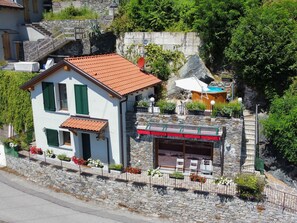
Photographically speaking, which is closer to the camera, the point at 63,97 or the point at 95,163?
the point at 95,163

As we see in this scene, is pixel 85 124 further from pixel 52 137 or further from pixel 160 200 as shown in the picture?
pixel 160 200

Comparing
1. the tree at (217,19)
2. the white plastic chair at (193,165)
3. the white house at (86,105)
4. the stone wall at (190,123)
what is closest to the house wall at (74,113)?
the white house at (86,105)

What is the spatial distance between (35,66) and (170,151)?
1476cm

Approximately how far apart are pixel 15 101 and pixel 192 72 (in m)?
15.4

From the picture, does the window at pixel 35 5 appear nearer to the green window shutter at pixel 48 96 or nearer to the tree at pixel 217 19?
the green window shutter at pixel 48 96

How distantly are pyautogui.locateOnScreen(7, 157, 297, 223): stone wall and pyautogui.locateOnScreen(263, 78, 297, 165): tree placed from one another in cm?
382

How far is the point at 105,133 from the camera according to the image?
21.7 metres

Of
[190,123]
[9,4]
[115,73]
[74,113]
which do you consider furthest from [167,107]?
[9,4]

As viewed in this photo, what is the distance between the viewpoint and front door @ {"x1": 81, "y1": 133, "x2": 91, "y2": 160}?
2297 centimetres

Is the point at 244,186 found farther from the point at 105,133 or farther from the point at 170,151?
the point at 105,133

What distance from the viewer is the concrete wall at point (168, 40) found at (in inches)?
1141

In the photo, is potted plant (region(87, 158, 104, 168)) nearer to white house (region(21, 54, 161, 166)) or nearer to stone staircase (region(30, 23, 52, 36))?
white house (region(21, 54, 161, 166))

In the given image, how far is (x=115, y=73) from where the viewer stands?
922 inches

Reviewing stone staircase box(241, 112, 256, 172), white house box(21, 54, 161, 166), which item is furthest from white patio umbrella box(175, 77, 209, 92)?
stone staircase box(241, 112, 256, 172)
